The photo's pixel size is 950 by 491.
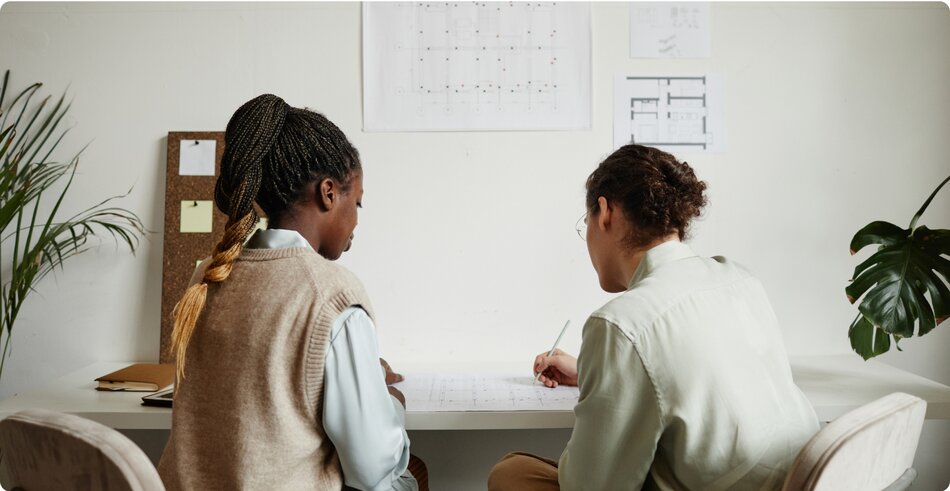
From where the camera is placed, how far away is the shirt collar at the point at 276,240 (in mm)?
1168

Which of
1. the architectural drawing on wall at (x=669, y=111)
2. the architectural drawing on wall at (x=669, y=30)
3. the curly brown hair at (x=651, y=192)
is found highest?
the architectural drawing on wall at (x=669, y=30)

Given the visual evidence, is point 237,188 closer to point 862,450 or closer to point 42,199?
point 862,450

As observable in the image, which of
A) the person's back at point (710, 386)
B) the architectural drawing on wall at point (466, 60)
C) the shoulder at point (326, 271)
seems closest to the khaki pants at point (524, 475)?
the person's back at point (710, 386)

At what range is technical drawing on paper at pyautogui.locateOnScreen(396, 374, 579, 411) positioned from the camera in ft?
5.19

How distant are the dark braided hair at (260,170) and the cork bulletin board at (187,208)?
0.94m

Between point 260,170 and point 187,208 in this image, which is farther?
point 187,208

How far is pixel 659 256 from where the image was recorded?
1260 millimetres

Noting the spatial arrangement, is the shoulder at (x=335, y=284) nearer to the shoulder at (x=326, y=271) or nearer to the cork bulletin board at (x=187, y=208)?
the shoulder at (x=326, y=271)

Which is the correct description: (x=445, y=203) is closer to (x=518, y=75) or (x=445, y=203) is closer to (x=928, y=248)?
(x=518, y=75)

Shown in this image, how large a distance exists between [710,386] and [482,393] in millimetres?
705

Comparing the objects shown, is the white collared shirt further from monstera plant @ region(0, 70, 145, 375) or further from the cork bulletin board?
monstera plant @ region(0, 70, 145, 375)

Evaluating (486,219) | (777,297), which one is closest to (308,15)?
(486,219)

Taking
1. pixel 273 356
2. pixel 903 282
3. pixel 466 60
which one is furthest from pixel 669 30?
pixel 273 356

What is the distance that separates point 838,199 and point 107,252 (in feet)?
6.71
